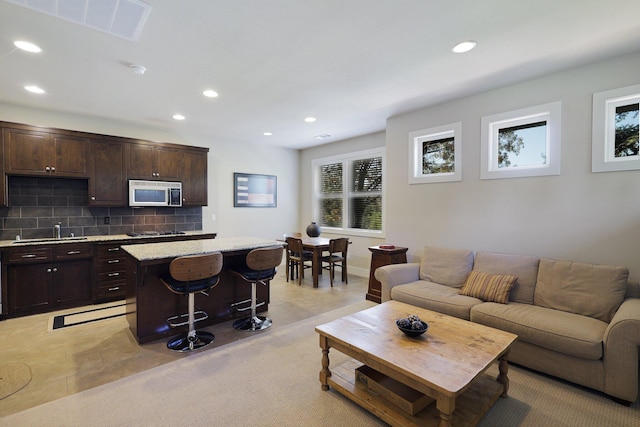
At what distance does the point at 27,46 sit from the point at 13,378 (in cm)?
272

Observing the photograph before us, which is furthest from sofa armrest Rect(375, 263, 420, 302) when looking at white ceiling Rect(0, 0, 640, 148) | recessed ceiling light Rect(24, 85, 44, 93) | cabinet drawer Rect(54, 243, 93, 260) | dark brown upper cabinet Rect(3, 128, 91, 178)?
recessed ceiling light Rect(24, 85, 44, 93)

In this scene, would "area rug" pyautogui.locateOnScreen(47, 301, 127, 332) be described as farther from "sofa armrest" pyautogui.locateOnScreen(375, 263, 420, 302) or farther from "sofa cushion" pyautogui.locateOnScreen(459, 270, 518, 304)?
"sofa cushion" pyautogui.locateOnScreen(459, 270, 518, 304)

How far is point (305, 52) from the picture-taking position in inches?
105

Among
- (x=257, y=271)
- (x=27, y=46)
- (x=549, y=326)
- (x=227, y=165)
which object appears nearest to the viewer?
(x=549, y=326)

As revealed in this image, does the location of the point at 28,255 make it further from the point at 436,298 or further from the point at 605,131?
the point at 605,131

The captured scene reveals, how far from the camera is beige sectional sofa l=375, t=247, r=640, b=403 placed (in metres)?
2.09

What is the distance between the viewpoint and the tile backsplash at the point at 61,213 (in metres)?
4.09

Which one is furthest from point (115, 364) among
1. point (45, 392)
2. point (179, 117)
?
point (179, 117)

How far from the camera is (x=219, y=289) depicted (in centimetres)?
350

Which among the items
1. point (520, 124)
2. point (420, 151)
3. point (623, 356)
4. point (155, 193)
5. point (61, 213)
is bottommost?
point (623, 356)

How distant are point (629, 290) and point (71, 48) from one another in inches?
209

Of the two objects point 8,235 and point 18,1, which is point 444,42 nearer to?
point 18,1

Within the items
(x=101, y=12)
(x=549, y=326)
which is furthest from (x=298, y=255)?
(x=101, y=12)

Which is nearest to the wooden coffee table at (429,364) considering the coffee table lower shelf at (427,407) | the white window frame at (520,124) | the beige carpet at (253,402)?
the coffee table lower shelf at (427,407)
